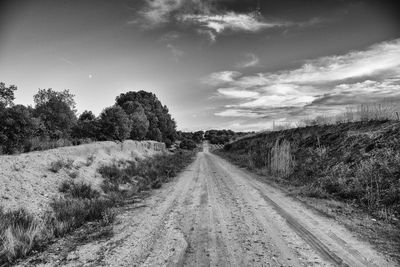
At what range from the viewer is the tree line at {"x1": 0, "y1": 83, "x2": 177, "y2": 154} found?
34.4 ft

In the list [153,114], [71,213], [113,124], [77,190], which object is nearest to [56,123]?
[113,124]

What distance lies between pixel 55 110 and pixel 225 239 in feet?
67.2

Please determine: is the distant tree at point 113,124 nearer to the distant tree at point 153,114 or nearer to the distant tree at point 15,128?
the distant tree at point 15,128

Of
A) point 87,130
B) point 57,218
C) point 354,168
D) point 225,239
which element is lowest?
point 225,239

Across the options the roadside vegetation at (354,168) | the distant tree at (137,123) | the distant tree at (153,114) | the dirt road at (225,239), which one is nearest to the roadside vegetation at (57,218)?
the dirt road at (225,239)

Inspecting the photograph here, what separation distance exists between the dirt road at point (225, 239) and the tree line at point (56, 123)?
6.60 m

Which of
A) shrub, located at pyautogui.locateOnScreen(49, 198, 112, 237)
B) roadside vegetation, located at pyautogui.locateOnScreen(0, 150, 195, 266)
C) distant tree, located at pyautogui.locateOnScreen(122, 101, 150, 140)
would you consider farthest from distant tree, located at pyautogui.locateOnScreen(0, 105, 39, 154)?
distant tree, located at pyautogui.locateOnScreen(122, 101, 150, 140)

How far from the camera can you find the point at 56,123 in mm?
20672

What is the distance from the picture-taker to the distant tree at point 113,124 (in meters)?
22.6

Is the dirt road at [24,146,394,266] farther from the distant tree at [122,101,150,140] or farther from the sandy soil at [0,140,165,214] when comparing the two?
the distant tree at [122,101,150,140]

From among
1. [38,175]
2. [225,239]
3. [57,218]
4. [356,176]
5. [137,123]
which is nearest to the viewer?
[225,239]

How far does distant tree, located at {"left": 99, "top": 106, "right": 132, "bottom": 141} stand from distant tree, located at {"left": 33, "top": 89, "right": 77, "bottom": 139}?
2857 mm

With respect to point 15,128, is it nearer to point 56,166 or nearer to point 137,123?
point 56,166

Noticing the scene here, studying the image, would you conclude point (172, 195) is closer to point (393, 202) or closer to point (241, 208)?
point (241, 208)
